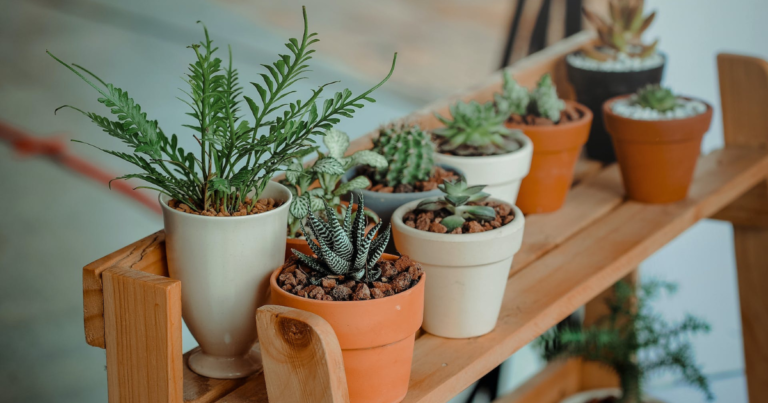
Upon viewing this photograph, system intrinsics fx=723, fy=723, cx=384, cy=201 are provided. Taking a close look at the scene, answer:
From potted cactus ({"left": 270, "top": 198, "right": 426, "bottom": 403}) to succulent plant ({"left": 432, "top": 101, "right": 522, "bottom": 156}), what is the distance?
0.35 m

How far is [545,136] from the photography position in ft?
3.71

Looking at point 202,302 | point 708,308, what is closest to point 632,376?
point 708,308

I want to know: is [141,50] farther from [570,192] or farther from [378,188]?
[570,192]

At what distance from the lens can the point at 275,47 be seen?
1.38 m

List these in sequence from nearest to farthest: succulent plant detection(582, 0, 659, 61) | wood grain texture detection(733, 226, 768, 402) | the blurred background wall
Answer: the blurred background wall → succulent plant detection(582, 0, 659, 61) → wood grain texture detection(733, 226, 768, 402)

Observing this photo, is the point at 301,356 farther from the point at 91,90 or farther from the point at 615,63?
→ the point at 615,63

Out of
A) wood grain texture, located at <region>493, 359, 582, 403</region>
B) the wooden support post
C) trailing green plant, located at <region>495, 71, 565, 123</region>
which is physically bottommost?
wood grain texture, located at <region>493, 359, 582, 403</region>

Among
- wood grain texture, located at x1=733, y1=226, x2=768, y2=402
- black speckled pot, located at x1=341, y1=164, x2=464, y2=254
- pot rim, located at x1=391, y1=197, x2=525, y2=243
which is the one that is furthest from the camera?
wood grain texture, located at x1=733, y1=226, x2=768, y2=402

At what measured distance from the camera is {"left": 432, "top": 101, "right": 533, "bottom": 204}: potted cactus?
101 cm

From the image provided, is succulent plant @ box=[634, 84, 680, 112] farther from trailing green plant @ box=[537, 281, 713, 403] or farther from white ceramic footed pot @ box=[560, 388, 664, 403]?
white ceramic footed pot @ box=[560, 388, 664, 403]

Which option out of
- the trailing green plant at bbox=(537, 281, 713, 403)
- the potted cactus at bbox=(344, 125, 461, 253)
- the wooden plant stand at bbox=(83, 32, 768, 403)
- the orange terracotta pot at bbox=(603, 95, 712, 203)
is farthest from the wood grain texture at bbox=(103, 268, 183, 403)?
the trailing green plant at bbox=(537, 281, 713, 403)

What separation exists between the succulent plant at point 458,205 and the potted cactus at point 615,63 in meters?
0.69

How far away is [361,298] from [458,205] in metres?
0.21

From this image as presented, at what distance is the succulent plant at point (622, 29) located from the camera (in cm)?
141
